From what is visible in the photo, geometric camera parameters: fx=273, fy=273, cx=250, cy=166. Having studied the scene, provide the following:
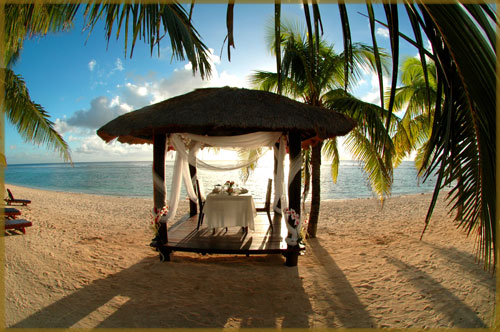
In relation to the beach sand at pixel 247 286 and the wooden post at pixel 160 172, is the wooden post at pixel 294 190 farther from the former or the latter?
the wooden post at pixel 160 172

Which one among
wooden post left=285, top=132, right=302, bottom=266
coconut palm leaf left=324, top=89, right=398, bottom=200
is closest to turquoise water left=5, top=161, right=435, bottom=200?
coconut palm leaf left=324, top=89, right=398, bottom=200

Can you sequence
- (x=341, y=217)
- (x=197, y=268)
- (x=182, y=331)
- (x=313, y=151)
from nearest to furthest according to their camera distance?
(x=182, y=331)
(x=197, y=268)
(x=313, y=151)
(x=341, y=217)

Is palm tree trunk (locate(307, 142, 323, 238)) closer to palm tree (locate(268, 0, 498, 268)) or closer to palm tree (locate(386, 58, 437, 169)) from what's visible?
palm tree (locate(386, 58, 437, 169))

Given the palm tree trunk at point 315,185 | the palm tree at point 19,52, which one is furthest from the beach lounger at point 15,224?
the palm tree trunk at point 315,185

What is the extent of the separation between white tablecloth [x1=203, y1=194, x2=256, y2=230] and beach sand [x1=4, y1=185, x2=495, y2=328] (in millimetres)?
635

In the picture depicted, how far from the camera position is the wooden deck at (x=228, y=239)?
14.5 feet

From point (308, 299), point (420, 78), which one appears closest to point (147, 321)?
point (308, 299)

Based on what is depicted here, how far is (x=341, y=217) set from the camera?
9445 millimetres

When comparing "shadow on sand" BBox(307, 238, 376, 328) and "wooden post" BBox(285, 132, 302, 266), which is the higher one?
"wooden post" BBox(285, 132, 302, 266)

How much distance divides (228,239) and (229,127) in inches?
81.1

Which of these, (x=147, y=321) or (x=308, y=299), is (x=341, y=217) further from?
(x=147, y=321)

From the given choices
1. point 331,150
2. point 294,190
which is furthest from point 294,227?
point 331,150

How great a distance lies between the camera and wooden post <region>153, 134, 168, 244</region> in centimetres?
452

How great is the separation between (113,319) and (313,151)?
501 centimetres
